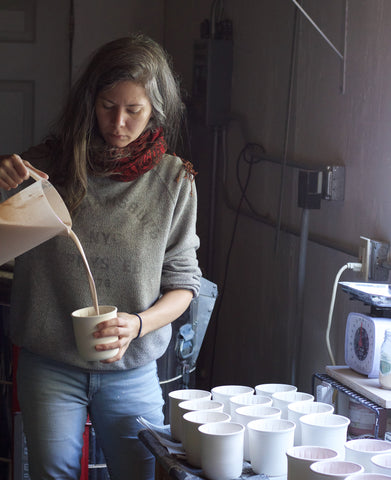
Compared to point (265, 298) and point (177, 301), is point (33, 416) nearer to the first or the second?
point (177, 301)

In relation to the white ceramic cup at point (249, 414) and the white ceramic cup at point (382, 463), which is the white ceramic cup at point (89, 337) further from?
the white ceramic cup at point (382, 463)

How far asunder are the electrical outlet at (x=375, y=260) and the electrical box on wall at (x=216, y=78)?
5.30 ft

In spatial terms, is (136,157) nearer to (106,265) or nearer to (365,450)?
(106,265)

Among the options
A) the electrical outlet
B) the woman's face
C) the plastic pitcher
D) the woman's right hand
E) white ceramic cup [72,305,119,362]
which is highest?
the woman's face

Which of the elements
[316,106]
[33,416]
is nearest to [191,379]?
[316,106]

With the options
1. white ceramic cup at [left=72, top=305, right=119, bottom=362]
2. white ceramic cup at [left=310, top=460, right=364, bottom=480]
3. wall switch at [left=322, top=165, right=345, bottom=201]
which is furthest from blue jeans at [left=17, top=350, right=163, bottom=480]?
wall switch at [left=322, top=165, right=345, bottom=201]

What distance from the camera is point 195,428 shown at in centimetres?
139

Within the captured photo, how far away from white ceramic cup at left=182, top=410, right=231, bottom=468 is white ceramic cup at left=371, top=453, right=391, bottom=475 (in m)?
0.30

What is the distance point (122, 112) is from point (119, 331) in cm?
48

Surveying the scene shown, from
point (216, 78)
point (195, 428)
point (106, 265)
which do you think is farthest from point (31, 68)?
point (195, 428)

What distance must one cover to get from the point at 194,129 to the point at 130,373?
252 centimetres

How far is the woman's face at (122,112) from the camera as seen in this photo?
5.20 feet

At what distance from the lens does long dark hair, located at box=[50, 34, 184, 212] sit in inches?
62.0

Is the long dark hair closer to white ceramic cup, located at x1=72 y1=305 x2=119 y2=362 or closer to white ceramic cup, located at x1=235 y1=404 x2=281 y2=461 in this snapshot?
white ceramic cup, located at x1=72 y1=305 x2=119 y2=362
